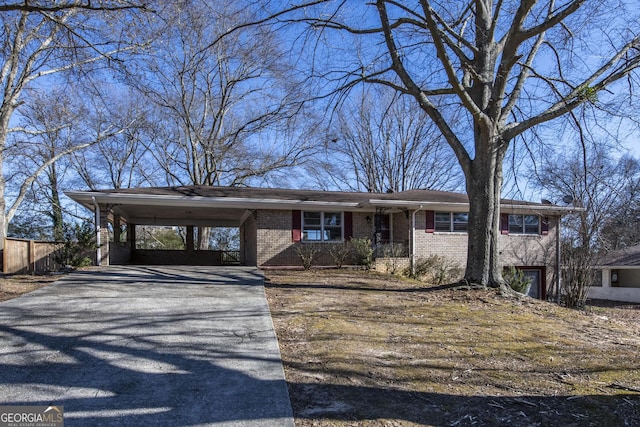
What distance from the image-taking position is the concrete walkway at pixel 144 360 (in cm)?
317

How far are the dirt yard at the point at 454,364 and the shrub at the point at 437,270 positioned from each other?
269 inches

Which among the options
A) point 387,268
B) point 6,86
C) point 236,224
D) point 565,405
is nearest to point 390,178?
point 236,224

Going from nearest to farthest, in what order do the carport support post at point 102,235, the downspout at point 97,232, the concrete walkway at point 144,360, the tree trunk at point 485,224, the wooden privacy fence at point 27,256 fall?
the concrete walkway at point 144,360
the tree trunk at point 485,224
the wooden privacy fence at point 27,256
the downspout at point 97,232
the carport support post at point 102,235

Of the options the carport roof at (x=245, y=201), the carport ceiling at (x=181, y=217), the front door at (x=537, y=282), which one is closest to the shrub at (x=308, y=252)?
the carport roof at (x=245, y=201)

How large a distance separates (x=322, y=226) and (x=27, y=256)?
10583mm

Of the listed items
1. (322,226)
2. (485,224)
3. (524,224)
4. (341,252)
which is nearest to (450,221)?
(524,224)

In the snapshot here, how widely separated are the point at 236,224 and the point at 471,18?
16.8 m

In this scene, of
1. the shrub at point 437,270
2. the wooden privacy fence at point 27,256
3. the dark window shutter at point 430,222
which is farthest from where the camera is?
the dark window shutter at point 430,222

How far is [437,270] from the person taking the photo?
50.3 feet

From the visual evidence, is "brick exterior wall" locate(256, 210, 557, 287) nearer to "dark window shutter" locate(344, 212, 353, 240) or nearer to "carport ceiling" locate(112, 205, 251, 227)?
"dark window shutter" locate(344, 212, 353, 240)

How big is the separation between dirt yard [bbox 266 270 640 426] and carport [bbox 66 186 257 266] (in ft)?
26.6

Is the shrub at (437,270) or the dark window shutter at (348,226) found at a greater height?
the dark window shutter at (348,226)

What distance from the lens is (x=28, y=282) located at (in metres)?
9.16

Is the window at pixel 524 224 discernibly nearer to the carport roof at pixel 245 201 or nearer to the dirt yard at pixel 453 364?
the carport roof at pixel 245 201
